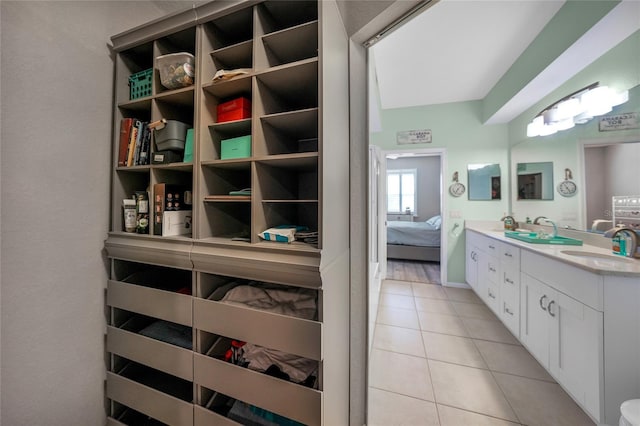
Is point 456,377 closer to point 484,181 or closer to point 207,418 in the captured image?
point 207,418

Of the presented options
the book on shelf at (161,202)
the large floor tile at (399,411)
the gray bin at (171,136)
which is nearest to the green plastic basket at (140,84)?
the gray bin at (171,136)

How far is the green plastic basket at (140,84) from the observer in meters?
1.21

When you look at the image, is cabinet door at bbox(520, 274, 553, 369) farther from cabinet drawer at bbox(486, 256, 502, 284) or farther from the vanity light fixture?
the vanity light fixture

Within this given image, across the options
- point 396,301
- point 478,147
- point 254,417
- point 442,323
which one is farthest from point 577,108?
point 254,417

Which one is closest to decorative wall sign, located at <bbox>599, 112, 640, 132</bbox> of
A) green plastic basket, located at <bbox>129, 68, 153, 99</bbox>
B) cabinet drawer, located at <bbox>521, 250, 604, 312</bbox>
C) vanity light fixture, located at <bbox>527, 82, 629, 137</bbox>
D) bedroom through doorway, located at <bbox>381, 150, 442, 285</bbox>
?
vanity light fixture, located at <bbox>527, 82, 629, 137</bbox>

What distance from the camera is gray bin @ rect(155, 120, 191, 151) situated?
110 cm

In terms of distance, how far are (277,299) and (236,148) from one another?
71 cm

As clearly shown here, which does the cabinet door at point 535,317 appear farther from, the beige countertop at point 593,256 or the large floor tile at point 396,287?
the large floor tile at point 396,287

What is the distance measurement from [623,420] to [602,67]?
2378 mm

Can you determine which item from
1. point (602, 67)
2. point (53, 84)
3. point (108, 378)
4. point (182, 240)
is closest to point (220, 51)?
point (53, 84)

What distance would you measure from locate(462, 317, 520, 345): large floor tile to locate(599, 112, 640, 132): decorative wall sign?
1896 mm

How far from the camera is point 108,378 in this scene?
1.17 m

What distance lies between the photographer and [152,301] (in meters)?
1.06

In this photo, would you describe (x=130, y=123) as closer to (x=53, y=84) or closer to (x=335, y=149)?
(x=53, y=84)
